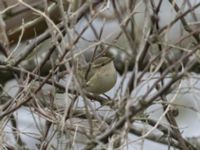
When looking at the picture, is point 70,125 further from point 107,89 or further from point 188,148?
point 107,89

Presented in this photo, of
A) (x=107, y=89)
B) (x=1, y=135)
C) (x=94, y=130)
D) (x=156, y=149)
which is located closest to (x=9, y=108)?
(x=1, y=135)

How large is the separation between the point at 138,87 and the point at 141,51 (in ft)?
0.84

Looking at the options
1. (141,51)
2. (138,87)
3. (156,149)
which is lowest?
(156,149)

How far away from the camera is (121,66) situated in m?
4.81

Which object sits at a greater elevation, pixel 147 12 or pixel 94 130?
pixel 147 12

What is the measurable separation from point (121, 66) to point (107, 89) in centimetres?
60

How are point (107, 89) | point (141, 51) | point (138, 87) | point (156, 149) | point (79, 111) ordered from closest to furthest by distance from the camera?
point (141, 51) < point (138, 87) < point (79, 111) < point (107, 89) < point (156, 149)

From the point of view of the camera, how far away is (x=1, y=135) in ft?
10.6

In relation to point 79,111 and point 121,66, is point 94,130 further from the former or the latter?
point 121,66

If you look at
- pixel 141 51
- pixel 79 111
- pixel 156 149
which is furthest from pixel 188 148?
pixel 156 149

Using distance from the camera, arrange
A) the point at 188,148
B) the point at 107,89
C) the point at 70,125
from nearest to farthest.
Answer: the point at 70,125 → the point at 188,148 → the point at 107,89

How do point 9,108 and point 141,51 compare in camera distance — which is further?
point 9,108

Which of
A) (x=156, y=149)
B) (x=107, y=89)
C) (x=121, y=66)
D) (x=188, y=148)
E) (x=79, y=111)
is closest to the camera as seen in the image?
(x=79, y=111)

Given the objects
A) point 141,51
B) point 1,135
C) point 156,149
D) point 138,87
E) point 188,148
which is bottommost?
point 156,149
